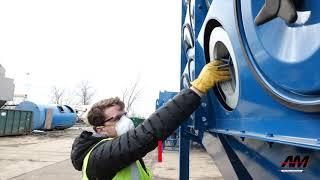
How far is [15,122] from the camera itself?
2303 centimetres

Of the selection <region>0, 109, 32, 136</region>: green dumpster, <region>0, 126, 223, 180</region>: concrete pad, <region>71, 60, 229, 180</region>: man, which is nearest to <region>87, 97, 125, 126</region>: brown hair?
<region>71, 60, 229, 180</region>: man

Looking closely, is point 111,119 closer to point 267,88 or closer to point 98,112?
point 98,112

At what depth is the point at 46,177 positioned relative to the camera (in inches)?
380

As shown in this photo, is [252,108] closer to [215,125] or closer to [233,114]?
[233,114]

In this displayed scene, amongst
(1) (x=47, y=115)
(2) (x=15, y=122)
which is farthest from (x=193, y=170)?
(1) (x=47, y=115)

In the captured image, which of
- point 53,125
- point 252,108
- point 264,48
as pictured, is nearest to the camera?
point 264,48

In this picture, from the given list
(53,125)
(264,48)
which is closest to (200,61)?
(264,48)

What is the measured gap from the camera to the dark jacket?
6.73 feet

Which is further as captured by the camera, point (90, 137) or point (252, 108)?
point (90, 137)

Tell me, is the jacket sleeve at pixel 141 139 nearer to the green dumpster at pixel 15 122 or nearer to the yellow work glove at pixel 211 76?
the yellow work glove at pixel 211 76

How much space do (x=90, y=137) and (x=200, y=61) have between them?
2.91ft

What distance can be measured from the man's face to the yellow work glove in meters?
0.45

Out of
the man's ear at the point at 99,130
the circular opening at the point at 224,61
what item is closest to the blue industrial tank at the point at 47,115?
the man's ear at the point at 99,130

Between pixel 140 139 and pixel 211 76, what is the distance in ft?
1.79
